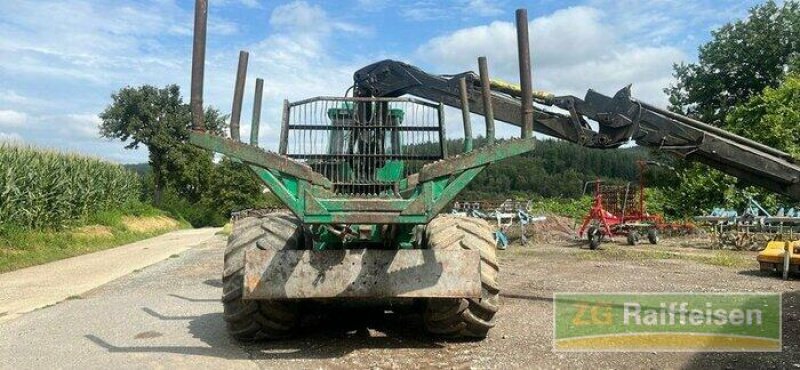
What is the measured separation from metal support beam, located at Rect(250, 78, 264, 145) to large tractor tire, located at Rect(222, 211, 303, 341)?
86 centimetres

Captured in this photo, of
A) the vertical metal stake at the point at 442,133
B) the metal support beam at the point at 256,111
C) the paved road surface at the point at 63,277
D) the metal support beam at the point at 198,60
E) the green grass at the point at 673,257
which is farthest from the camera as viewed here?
the green grass at the point at 673,257

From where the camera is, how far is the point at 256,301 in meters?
5.43

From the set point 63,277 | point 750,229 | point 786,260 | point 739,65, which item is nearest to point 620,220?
point 750,229

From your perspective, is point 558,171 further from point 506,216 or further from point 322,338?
point 322,338

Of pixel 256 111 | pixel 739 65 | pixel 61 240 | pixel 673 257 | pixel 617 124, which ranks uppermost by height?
pixel 739 65

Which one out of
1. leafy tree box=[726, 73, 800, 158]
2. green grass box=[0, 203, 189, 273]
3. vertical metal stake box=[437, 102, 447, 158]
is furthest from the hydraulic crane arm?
leafy tree box=[726, 73, 800, 158]

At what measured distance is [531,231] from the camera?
1980 centimetres

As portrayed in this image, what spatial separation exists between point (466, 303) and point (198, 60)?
2.78 metres

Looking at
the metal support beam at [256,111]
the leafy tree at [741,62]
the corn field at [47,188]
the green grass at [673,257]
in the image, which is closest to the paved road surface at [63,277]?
the corn field at [47,188]

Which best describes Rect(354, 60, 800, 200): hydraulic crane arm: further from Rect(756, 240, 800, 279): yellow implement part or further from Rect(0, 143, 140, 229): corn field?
Rect(0, 143, 140, 229): corn field

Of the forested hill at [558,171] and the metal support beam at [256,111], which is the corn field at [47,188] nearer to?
the metal support beam at [256,111]

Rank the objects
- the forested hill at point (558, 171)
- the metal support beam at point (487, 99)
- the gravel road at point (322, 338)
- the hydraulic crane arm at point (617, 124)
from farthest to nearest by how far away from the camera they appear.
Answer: the forested hill at point (558, 171), the hydraulic crane arm at point (617, 124), the gravel road at point (322, 338), the metal support beam at point (487, 99)

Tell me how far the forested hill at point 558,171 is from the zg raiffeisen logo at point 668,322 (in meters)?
36.9

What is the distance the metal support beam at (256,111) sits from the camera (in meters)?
5.30
